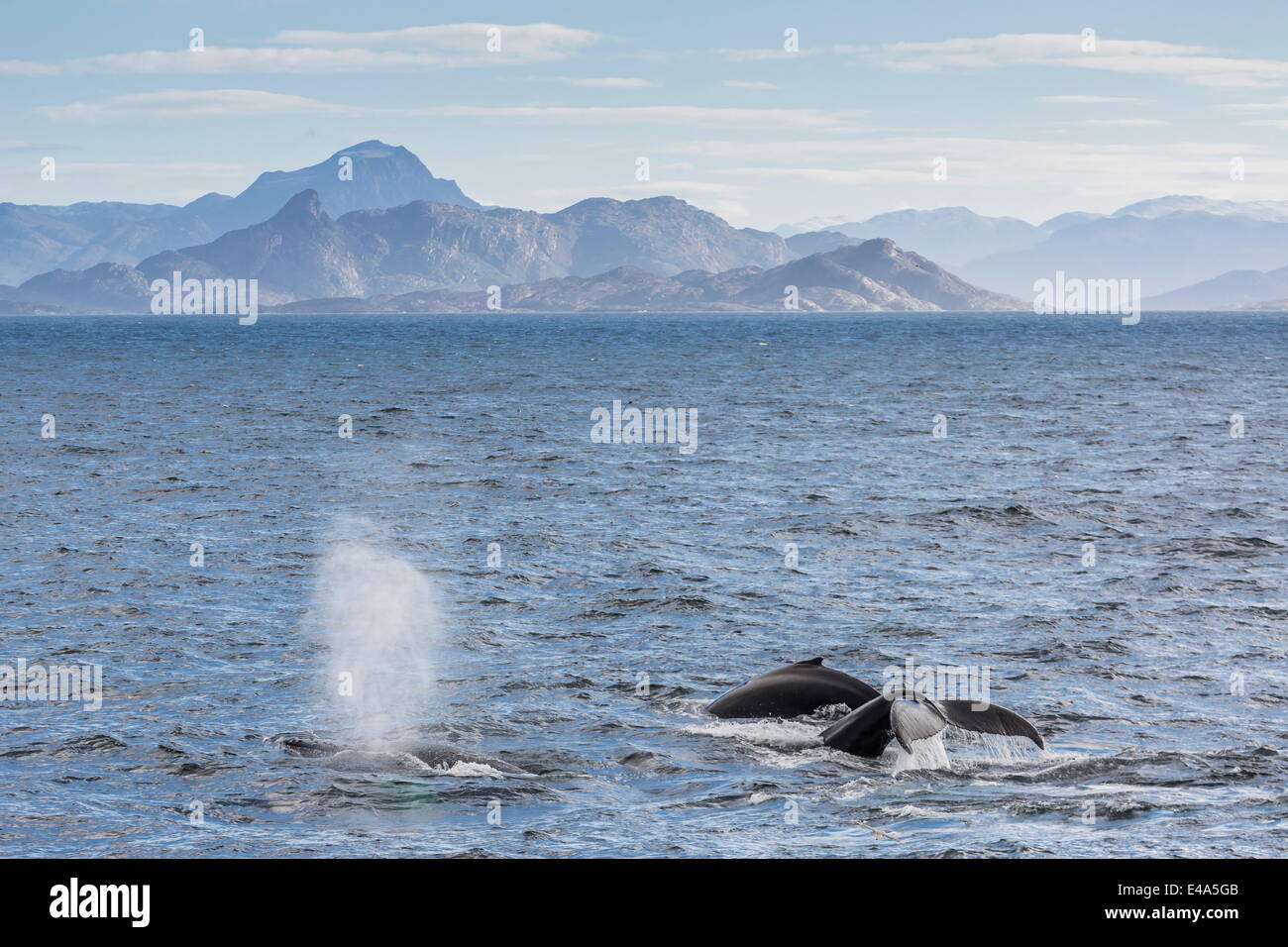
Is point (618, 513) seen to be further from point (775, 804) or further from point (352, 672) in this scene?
point (775, 804)

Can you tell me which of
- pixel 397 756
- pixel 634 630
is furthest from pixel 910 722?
pixel 634 630

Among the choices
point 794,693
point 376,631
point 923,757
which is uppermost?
point 794,693

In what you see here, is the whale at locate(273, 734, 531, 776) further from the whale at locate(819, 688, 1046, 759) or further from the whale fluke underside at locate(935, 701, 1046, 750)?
the whale fluke underside at locate(935, 701, 1046, 750)

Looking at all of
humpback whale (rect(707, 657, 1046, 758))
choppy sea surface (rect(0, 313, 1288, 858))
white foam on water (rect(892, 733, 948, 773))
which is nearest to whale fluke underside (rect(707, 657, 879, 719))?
humpback whale (rect(707, 657, 1046, 758))

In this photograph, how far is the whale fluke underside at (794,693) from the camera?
1822 cm

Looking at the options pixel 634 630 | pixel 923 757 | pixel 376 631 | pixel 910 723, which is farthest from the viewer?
pixel 376 631

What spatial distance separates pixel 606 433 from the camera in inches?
2537

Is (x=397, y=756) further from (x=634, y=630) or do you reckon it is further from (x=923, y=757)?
(x=634, y=630)

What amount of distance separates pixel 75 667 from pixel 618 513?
63.4 ft

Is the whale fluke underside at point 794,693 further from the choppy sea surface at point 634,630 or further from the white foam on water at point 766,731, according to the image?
the choppy sea surface at point 634,630

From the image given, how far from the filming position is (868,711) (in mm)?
16391

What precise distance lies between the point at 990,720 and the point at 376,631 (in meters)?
13.4

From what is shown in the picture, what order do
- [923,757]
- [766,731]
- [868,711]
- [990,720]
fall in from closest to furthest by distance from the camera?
[923,757], [990,720], [868,711], [766,731]
